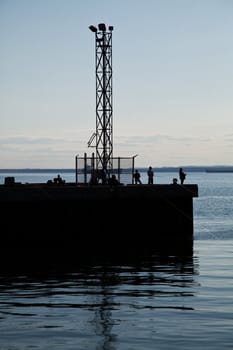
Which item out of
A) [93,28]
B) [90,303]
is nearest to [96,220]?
[93,28]

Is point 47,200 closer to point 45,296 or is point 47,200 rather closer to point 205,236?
point 205,236

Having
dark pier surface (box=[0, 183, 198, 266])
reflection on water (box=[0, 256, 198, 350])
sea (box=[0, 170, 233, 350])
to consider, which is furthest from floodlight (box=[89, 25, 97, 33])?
reflection on water (box=[0, 256, 198, 350])

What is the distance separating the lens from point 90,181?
4816 centimetres

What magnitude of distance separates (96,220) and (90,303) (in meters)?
19.8

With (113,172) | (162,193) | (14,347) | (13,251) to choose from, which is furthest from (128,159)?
(14,347)

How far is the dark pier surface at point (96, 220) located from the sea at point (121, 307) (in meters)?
7.33

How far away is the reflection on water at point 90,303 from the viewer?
1783cm

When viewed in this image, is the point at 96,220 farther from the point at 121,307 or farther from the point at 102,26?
the point at 121,307

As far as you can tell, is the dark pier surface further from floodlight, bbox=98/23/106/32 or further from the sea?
floodlight, bbox=98/23/106/32

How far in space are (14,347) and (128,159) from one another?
33.5 m

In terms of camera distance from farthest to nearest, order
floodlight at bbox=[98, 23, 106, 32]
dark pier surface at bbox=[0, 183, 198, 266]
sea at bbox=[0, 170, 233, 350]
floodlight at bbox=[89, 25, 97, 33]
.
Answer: floodlight at bbox=[89, 25, 97, 33]
floodlight at bbox=[98, 23, 106, 32]
dark pier surface at bbox=[0, 183, 198, 266]
sea at bbox=[0, 170, 233, 350]

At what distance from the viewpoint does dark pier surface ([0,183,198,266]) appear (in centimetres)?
3922

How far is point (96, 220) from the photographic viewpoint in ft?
137

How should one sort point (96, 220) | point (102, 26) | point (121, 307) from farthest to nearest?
point (102, 26), point (96, 220), point (121, 307)
